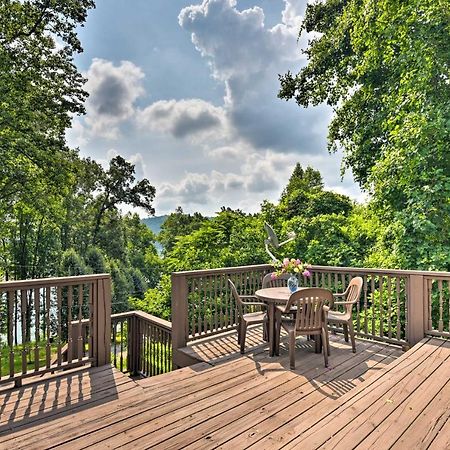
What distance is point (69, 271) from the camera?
17250 millimetres

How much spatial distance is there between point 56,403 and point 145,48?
9836 mm

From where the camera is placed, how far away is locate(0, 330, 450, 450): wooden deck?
2.09 m

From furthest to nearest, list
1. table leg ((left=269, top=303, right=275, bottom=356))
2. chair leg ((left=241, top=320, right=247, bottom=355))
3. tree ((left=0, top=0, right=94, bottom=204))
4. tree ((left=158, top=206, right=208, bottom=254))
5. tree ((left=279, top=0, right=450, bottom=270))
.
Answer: tree ((left=158, top=206, right=208, bottom=254))
tree ((left=0, top=0, right=94, bottom=204))
tree ((left=279, top=0, right=450, bottom=270))
chair leg ((left=241, top=320, right=247, bottom=355))
table leg ((left=269, top=303, right=275, bottom=356))

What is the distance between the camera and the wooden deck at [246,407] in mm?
2094

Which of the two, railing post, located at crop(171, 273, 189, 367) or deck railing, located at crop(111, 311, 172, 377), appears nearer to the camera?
railing post, located at crop(171, 273, 189, 367)

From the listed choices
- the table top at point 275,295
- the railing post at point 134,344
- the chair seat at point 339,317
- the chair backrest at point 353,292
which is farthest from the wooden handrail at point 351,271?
the railing post at point 134,344

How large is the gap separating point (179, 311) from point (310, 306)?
171 cm

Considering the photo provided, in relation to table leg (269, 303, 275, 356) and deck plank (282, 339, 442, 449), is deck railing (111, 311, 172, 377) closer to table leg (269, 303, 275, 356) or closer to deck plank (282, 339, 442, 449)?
table leg (269, 303, 275, 356)

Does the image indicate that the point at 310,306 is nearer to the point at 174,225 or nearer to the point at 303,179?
the point at 303,179

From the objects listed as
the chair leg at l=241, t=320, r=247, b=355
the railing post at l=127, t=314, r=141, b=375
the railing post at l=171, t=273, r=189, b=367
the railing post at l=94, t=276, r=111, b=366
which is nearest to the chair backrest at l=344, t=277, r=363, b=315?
the chair leg at l=241, t=320, r=247, b=355

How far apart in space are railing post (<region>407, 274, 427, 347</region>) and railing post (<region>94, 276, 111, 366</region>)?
3786 mm

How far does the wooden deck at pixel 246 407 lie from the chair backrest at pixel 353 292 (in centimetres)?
64

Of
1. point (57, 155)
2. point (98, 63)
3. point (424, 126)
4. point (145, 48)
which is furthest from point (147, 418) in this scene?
point (98, 63)

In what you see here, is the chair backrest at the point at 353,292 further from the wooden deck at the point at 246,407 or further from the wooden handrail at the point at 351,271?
the wooden deck at the point at 246,407
